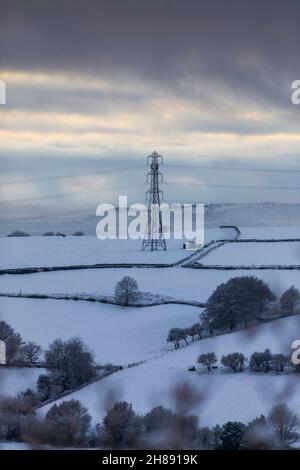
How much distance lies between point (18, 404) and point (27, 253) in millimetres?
18812

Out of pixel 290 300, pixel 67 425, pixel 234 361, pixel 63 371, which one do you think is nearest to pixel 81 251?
pixel 290 300

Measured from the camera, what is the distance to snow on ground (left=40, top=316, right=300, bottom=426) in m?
10.4

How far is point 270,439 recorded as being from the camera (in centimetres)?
870

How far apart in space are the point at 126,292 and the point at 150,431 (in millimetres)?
11305

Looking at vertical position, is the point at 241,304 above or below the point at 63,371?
above

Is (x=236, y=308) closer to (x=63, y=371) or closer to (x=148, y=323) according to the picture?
(x=148, y=323)

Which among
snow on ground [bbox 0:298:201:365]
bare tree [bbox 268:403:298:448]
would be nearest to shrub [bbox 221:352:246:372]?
snow on ground [bbox 0:298:201:365]

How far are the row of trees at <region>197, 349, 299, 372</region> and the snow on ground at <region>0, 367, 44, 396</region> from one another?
10.4 feet

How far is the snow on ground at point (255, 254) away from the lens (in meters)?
24.5

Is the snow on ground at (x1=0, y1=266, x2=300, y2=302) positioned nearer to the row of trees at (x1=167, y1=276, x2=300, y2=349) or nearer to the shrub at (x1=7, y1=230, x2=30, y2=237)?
the row of trees at (x1=167, y1=276, x2=300, y2=349)

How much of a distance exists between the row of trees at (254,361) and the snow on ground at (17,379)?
3173 millimetres

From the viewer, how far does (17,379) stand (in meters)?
13.8

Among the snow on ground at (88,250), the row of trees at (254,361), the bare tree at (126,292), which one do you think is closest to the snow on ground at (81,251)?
the snow on ground at (88,250)
